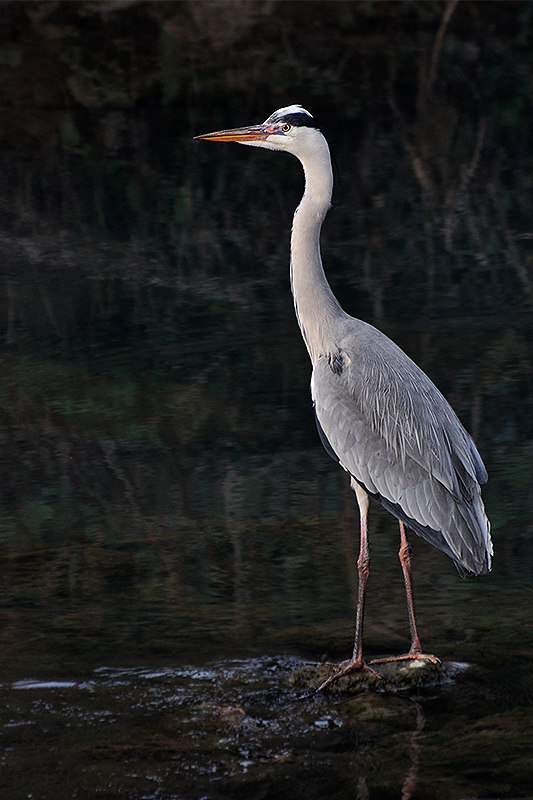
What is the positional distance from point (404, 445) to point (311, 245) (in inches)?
39.8

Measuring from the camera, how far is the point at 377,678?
4387 mm

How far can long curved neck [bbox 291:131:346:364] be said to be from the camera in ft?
16.8

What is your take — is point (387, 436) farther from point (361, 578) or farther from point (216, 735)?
point (216, 735)

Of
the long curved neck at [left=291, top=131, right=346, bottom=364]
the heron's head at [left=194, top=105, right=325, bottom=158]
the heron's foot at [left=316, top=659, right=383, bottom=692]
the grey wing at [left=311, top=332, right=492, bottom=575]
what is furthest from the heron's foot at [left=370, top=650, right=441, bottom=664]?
the heron's head at [left=194, top=105, right=325, bottom=158]

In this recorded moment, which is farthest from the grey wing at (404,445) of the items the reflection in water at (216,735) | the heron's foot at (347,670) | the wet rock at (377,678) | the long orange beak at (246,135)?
the long orange beak at (246,135)

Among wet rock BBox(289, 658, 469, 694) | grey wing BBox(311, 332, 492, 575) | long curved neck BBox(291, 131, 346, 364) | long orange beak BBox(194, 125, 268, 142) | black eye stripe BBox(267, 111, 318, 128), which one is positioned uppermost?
black eye stripe BBox(267, 111, 318, 128)

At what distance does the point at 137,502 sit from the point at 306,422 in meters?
1.43

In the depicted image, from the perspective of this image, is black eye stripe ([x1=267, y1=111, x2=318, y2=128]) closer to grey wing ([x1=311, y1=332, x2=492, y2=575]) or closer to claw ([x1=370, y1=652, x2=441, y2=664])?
grey wing ([x1=311, y1=332, x2=492, y2=575])

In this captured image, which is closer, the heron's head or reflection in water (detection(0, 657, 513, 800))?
reflection in water (detection(0, 657, 513, 800))

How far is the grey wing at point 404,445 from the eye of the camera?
4559 mm

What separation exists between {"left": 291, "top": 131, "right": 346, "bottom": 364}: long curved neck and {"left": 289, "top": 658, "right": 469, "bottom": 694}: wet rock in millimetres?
1372

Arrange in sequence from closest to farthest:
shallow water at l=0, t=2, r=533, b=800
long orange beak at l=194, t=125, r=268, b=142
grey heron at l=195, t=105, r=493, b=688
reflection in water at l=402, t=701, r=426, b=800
→ reflection in water at l=402, t=701, r=426, b=800
shallow water at l=0, t=2, r=533, b=800
grey heron at l=195, t=105, r=493, b=688
long orange beak at l=194, t=125, r=268, b=142

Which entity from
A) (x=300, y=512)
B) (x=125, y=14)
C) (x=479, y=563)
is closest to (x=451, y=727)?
(x=479, y=563)

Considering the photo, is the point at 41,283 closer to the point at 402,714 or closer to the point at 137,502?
the point at 137,502
